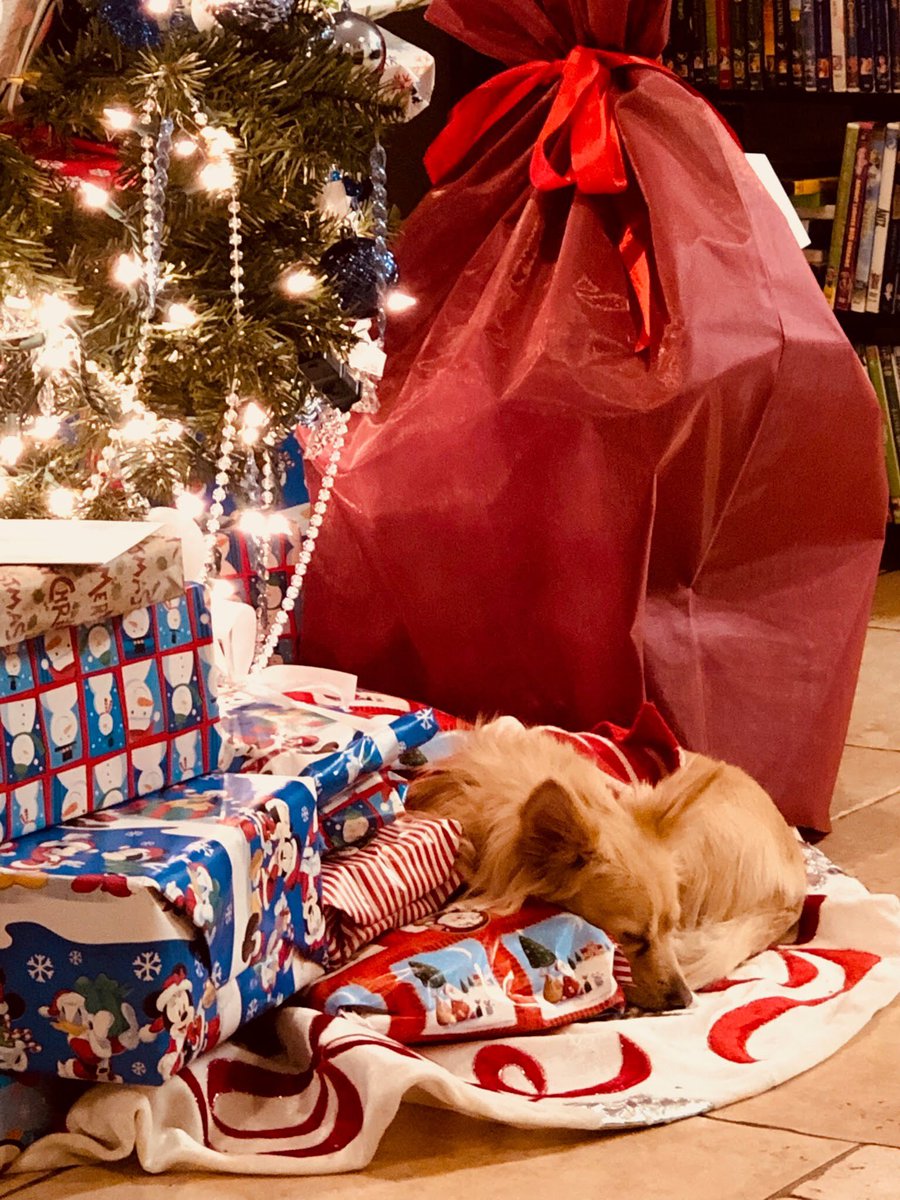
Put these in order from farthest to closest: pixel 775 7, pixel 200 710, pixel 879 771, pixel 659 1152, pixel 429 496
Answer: pixel 775 7 → pixel 879 771 → pixel 429 496 → pixel 200 710 → pixel 659 1152

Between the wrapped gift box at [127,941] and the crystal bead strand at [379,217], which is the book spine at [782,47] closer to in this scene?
the crystal bead strand at [379,217]

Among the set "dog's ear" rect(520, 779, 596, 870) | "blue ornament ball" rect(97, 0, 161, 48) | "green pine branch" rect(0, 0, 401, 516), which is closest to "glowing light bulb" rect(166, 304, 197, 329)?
"green pine branch" rect(0, 0, 401, 516)

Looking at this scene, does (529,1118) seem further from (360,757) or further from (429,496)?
(429,496)

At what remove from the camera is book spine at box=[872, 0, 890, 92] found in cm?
338

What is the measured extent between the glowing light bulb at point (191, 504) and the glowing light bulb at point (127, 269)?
0.24 meters

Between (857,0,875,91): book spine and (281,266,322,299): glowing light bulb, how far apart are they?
2.11m

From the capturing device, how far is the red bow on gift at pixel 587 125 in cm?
196

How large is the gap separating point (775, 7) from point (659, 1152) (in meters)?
2.67

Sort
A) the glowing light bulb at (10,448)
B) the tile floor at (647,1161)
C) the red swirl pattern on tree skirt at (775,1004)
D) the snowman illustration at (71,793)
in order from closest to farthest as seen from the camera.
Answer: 1. the tile floor at (647,1161)
2. the snowman illustration at (71,793)
3. the red swirl pattern on tree skirt at (775,1004)
4. the glowing light bulb at (10,448)

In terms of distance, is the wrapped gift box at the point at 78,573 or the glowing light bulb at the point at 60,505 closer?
the wrapped gift box at the point at 78,573

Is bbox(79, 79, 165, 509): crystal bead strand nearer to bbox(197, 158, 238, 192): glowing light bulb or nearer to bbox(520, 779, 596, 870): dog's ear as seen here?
bbox(197, 158, 238, 192): glowing light bulb

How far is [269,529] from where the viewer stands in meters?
1.99

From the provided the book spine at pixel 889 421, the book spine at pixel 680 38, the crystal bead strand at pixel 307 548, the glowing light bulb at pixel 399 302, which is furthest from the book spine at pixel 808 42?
the crystal bead strand at pixel 307 548

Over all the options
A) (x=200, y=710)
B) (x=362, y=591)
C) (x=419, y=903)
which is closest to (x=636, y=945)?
(x=419, y=903)
